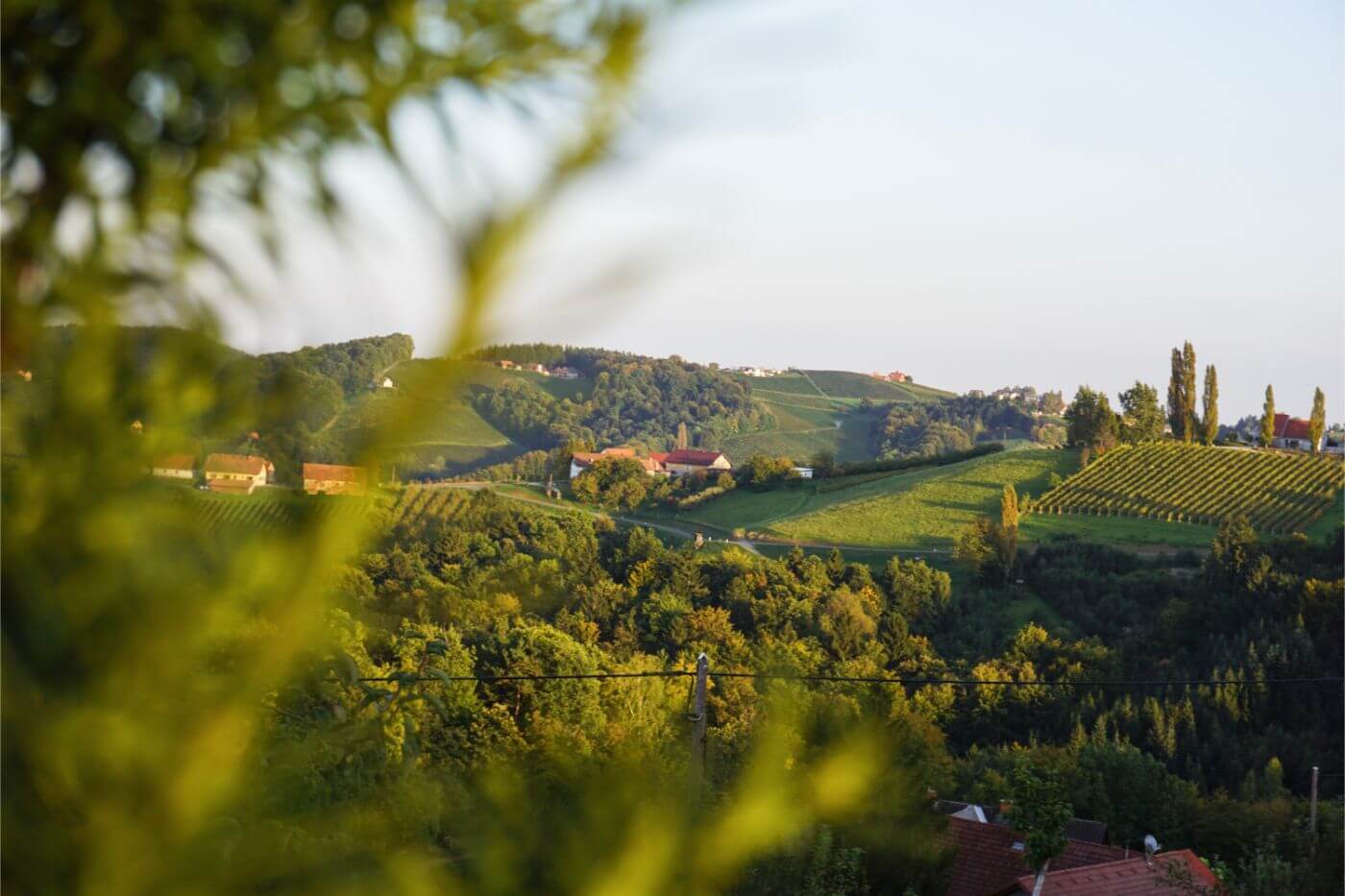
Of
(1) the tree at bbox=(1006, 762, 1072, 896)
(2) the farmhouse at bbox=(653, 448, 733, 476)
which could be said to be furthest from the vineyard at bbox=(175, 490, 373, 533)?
(2) the farmhouse at bbox=(653, 448, 733, 476)

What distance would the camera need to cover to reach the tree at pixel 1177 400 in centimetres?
4616

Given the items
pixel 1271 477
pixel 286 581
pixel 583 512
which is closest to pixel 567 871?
pixel 286 581

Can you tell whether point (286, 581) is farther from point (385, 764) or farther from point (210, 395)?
point (385, 764)

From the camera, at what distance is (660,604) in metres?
26.1

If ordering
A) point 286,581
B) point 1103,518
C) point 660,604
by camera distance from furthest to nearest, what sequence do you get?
point 1103,518 → point 660,604 → point 286,581

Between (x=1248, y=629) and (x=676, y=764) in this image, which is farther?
(x=1248, y=629)

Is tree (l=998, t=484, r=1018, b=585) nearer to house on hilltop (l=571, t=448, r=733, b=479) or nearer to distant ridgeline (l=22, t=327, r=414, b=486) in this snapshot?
house on hilltop (l=571, t=448, r=733, b=479)

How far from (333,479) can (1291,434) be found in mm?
58739

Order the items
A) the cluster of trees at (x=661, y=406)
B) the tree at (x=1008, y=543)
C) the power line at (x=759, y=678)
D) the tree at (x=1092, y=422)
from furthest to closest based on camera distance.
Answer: the cluster of trees at (x=661, y=406) < the tree at (x=1092, y=422) < the tree at (x=1008, y=543) < the power line at (x=759, y=678)

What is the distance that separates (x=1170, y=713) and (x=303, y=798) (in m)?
24.6

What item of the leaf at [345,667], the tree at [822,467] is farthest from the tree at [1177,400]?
the leaf at [345,667]

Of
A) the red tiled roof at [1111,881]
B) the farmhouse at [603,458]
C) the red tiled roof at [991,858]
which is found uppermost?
the farmhouse at [603,458]

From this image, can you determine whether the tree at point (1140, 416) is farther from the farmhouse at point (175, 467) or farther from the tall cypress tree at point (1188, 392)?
the farmhouse at point (175, 467)

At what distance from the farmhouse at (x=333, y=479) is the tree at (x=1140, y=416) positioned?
156ft
